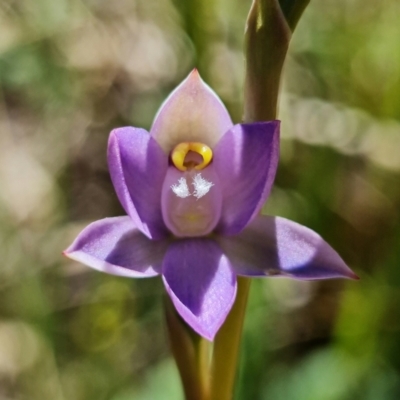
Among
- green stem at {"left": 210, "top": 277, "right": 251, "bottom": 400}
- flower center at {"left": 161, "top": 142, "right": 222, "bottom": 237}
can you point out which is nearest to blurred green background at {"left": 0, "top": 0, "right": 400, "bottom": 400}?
green stem at {"left": 210, "top": 277, "right": 251, "bottom": 400}

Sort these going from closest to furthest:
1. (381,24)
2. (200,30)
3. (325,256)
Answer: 1. (325,256)
2. (200,30)
3. (381,24)

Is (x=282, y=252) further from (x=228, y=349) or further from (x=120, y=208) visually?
(x=120, y=208)

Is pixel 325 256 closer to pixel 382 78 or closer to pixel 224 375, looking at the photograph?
pixel 224 375

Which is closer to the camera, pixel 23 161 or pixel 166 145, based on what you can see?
pixel 166 145

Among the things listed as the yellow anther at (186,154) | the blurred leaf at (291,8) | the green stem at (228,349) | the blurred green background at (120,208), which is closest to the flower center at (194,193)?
the yellow anther at (186,154)

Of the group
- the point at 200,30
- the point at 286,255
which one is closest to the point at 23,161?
the point at 200,30

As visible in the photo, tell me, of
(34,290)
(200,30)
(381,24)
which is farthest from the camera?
(381,24)

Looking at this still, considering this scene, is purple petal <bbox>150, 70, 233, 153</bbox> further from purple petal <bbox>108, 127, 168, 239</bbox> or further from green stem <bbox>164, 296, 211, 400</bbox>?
green stem <bbox>164, 296, 211, 400</bbox>
